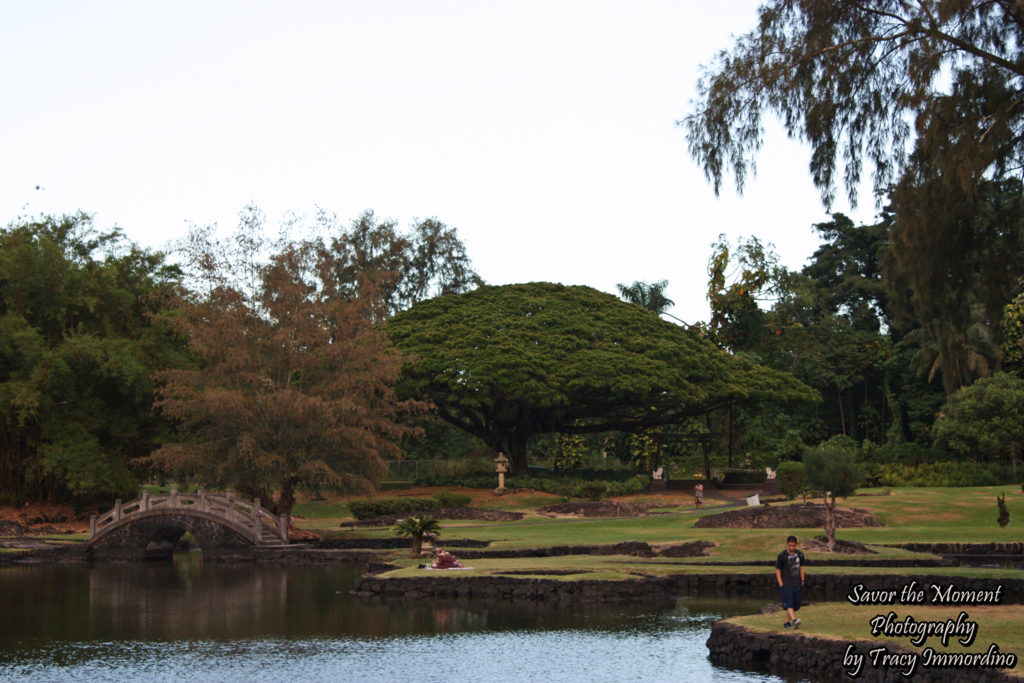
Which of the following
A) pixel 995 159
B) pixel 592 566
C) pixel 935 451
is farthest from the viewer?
pixel 935 451

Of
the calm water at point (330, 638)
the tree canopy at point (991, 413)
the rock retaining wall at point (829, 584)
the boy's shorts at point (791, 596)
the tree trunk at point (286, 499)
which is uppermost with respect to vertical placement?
the tree canopy at point (991, 413)

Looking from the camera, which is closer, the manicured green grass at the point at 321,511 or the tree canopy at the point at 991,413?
the tree canopy at the point at 991,413

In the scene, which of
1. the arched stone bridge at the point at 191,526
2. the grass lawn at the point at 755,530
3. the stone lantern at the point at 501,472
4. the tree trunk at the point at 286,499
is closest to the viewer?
the grass lawn at the point at 755,530

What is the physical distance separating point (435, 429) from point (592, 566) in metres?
42.9

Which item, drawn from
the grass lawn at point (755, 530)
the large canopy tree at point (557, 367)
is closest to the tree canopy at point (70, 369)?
the grass lawn at point (755, 530)

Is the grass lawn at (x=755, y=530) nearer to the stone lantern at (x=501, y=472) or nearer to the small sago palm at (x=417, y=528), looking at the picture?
the small sago palm at (x=417, y=528)

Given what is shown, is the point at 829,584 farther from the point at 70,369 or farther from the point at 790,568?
the point at 70,369

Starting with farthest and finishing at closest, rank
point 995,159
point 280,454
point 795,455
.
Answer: point 795,455 → point 280,454 → point 995,159

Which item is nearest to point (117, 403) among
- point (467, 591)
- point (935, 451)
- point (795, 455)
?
point (467, 591)

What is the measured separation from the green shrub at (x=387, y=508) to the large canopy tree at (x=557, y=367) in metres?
8.74

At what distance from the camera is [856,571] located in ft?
83.6

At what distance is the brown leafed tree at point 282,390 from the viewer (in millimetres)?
42375

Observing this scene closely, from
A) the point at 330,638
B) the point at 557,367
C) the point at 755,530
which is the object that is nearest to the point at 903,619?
the point at 330,638

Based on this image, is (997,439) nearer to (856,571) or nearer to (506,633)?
(856,571)
